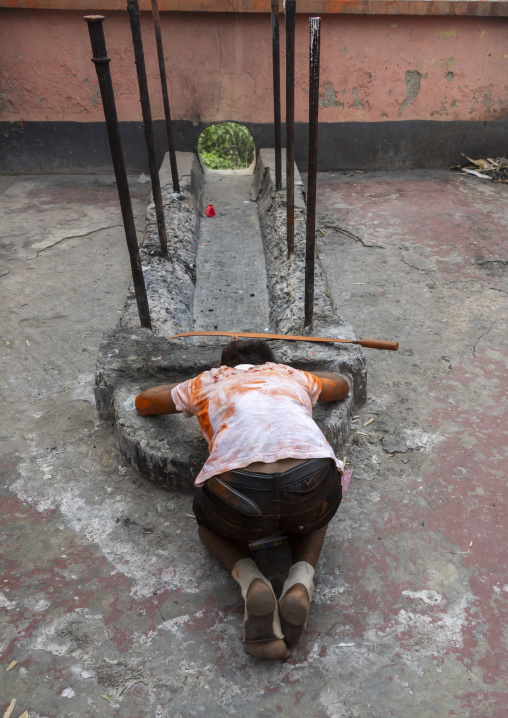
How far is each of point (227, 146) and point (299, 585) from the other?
9.36 metres

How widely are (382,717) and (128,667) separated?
0.77m

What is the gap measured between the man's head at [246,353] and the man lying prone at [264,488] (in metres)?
0.11

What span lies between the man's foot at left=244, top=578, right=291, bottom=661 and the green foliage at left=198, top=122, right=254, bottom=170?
28.9 ft

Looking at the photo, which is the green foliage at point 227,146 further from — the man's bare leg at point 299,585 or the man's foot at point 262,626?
the man's foot at point 262,626

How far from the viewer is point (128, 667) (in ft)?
6.09

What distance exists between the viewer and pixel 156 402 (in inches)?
98.7

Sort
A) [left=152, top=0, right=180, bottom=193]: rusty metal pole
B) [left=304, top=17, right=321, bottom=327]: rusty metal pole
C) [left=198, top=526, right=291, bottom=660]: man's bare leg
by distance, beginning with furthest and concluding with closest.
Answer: [left=152, top=0, right=180, bottom=193]: rusty metal pole
[left=304, top=17, right=321, bottom=327]: rusty metal pole
[left=198, top=526, right=291, bottom=660]: man's bare leg

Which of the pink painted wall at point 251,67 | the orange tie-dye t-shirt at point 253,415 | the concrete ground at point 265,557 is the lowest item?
the concrete ground at point 265,557

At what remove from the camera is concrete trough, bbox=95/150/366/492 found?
8.34ft

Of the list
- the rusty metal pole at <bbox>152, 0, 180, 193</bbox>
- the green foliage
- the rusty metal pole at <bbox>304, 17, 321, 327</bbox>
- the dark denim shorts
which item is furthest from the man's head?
the green foliage

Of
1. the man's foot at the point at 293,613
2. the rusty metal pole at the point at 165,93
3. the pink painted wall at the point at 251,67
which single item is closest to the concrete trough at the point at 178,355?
the man's foot at the point at 293,613

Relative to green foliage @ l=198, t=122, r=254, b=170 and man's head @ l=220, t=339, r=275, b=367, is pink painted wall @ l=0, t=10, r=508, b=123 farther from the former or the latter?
man's head @ l=220, t=339, r=275, b=367

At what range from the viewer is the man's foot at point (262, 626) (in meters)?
1.79

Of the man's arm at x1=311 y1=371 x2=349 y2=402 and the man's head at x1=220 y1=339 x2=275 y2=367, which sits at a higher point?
the man's head at x1=220 y1=339 x2=275 y2=367
